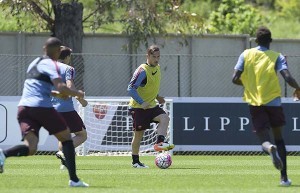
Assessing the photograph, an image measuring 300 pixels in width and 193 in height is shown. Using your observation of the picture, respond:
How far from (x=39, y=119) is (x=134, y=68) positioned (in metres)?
13.8

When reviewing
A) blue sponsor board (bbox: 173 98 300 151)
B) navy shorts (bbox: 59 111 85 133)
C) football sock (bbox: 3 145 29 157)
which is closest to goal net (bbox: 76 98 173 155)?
blue sponsor board (bbox: 173 98 300 151)

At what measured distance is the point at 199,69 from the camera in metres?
27.4

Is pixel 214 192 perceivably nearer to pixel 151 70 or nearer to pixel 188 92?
pixel 151 70

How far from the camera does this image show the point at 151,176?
615 inches

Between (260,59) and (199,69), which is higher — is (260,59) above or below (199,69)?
above

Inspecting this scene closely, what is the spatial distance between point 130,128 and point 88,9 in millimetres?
10386

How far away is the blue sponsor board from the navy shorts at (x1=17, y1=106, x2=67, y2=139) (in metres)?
11.0

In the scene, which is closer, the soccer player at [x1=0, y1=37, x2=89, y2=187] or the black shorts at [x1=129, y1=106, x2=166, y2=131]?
the soccer player at [x1=0, y1=37, x2=89, y2=187]

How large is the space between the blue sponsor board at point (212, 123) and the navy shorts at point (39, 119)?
432 inches

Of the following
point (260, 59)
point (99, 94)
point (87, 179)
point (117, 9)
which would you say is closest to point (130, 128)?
point (99, 94)

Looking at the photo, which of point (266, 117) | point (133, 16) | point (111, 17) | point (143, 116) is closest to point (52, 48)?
point (266, 117)

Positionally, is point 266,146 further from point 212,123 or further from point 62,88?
point 212,123

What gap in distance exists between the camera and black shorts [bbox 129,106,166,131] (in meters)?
17.9

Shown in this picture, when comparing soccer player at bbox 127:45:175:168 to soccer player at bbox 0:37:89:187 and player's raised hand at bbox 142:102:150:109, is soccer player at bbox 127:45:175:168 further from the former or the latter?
soccer player at bbox 0:37:89:187
